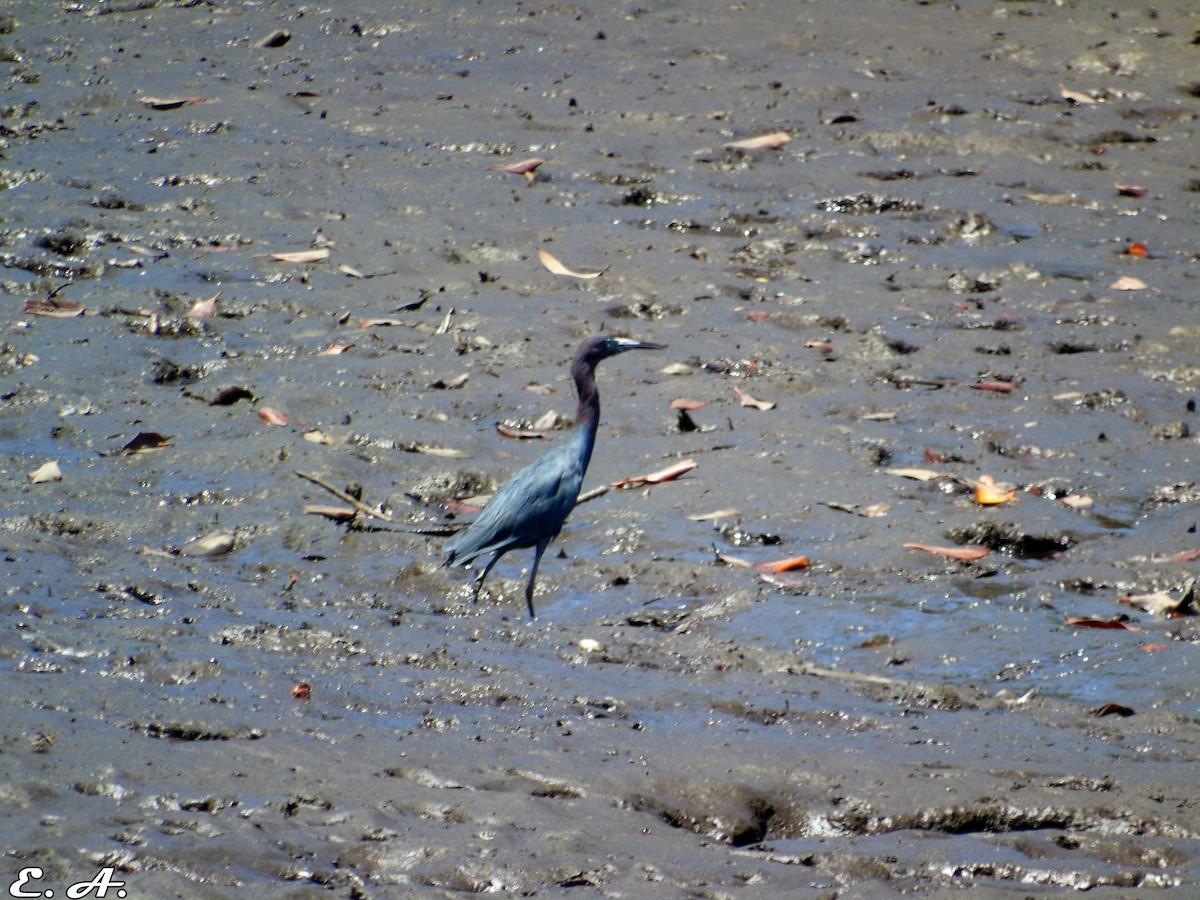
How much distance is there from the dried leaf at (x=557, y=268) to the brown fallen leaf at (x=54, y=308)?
2670mm

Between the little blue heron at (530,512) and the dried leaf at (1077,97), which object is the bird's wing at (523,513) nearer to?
the little blue heron at (530,512)

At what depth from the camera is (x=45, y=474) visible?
266 inches

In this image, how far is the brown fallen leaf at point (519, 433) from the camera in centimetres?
755

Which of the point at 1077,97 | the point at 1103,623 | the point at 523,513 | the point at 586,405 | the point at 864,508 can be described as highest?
the point at 1077,97

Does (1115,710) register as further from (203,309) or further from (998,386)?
(203,309)

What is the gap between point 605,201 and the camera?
9.98 meters

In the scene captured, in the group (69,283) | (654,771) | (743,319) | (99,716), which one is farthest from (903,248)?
(99,716)

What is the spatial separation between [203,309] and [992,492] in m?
4.45

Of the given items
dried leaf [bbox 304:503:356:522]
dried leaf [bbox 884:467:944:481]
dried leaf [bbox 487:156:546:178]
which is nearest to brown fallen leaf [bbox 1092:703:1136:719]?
dried leaf [bbox 884:467:944:481]

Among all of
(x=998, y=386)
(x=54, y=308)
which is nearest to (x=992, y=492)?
(x=998, y=386)

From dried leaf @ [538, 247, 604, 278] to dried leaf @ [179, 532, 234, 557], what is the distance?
3.23 meters

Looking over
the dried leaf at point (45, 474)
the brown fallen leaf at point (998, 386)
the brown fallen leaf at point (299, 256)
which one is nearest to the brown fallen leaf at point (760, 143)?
the brown fallen leaf at point (299, 256)

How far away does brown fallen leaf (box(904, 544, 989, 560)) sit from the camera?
641 centimetres

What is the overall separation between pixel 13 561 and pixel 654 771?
2.58m
